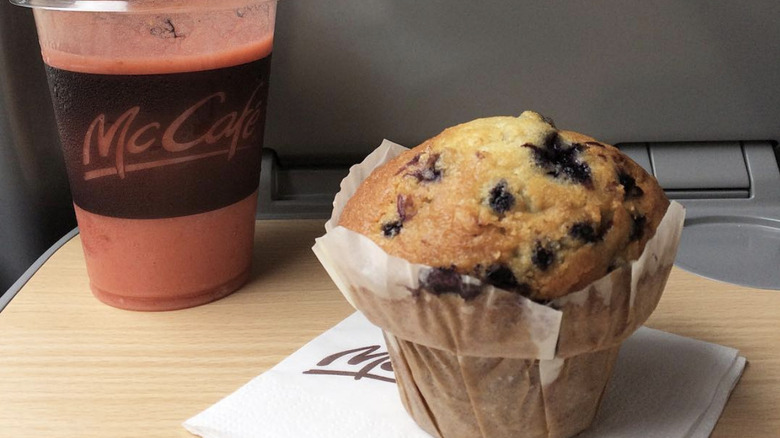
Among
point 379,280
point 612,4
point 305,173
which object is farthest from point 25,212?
point 612,4

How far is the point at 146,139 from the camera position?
0.79 metres

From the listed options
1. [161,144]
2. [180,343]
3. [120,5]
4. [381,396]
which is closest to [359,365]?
[381,396]

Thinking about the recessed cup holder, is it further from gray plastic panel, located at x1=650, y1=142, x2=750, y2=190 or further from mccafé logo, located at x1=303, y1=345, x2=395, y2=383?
mccafé logo, located at x1=303, y1=345, x2=395, y2=383

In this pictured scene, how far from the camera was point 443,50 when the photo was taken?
1.04 m

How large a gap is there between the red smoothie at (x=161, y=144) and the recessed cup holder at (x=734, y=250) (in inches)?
21.7

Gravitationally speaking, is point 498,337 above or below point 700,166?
above

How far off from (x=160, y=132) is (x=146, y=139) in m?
0.02

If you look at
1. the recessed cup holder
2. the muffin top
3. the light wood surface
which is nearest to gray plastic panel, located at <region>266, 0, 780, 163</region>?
the recessed cup holder

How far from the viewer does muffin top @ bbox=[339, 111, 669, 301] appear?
1.83 feet

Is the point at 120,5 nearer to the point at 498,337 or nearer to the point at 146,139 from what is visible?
the point at 146,139

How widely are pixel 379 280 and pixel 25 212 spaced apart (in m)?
0.71

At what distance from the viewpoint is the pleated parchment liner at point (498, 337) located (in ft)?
1.78

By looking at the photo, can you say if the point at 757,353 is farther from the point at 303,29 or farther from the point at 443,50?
the point at 303,29

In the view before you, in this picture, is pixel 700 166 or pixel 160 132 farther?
pixel 700 166
